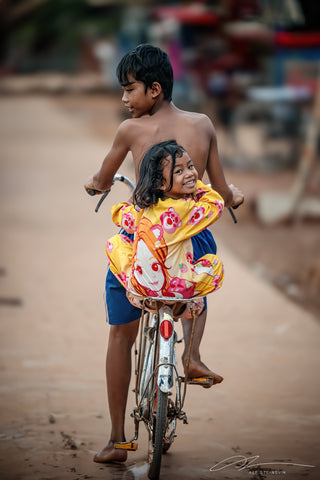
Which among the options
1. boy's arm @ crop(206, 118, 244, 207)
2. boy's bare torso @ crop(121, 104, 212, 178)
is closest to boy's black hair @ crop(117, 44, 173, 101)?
boy's bare torso @ crop(121, 104, 212, 178)

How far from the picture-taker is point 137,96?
2.97 m

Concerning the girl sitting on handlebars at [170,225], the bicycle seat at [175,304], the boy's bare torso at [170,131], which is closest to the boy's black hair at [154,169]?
the girl sitting on handlebars at [170,225]

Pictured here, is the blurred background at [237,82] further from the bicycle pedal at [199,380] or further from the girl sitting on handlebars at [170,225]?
the girl sitting on handlebars at [170,225]

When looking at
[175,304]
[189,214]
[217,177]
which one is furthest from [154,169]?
[175,304]

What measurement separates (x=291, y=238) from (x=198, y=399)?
5.06 m

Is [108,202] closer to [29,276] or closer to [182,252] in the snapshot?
[29,276]

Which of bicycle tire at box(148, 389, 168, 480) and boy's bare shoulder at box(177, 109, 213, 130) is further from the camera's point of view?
boy's bare shoulder at box(177, 109, 213, 130)

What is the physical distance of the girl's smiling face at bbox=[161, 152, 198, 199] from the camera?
2.79 meters

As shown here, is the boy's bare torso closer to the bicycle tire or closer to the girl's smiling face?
the girl's smiling face

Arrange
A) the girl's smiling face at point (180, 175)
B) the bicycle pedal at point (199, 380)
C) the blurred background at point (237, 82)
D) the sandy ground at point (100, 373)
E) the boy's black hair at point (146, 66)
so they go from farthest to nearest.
Answer: the blurred background at point (237, 82)
the sandy ground at point (100, 373)
the bicycle pedal at point (199, 380)
the boy's black hair at point (146, 66)
the girl's smiling face at point (180, 175)

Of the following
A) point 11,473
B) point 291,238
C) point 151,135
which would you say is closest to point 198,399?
point 11,473

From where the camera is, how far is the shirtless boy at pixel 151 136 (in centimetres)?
295

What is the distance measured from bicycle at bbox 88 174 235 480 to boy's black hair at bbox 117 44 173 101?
3.07 feet

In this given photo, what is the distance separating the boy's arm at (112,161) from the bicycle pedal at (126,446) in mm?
1200
